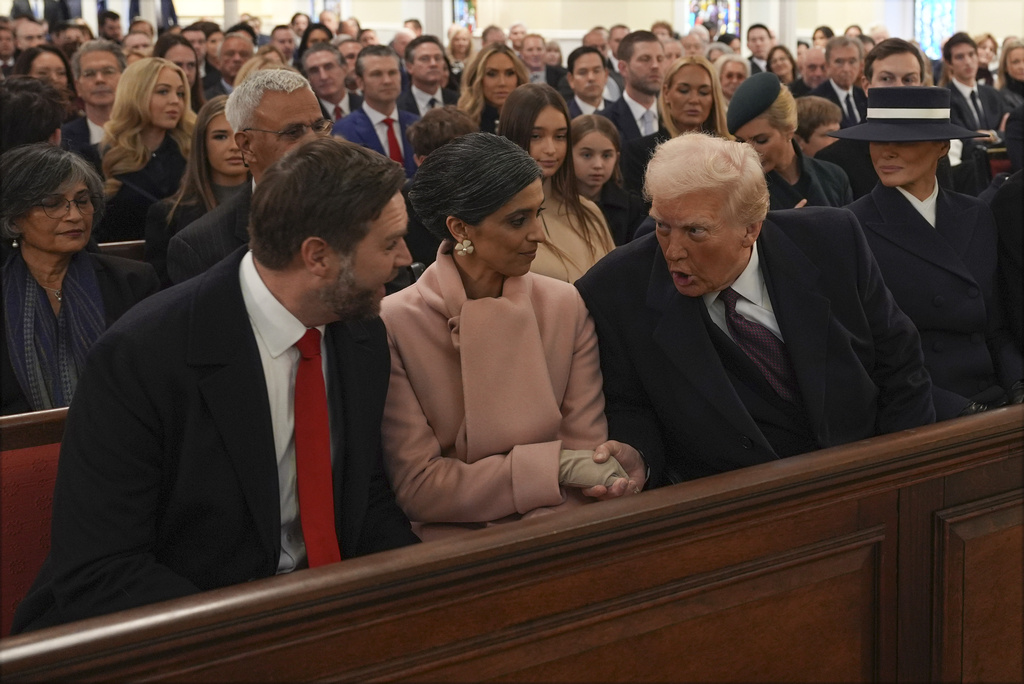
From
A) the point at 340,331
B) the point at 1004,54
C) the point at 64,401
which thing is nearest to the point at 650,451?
the point at 340,331

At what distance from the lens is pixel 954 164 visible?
230 inches

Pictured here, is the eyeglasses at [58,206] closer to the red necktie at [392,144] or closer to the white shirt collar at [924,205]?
the white shirt collar at [924,205]

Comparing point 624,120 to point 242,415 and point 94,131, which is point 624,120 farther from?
point 242,415

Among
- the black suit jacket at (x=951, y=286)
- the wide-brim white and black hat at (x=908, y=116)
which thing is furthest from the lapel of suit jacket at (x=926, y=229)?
the wide-brim white and black hat at (x=908, y=116)

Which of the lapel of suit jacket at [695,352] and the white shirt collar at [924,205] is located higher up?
the white shirt collar at [924,205]

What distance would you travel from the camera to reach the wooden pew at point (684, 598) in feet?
4.69

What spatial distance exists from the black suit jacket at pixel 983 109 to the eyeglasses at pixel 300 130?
6095 millimetres

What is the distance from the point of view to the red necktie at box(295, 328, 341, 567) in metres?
1.97

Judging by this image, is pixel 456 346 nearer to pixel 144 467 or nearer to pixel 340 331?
pixel 340 331

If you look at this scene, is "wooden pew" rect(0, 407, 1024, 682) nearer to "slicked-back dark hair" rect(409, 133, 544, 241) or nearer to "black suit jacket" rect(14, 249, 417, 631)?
"black suit jacket" rect(14, 249, 417, 631)

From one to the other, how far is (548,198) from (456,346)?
5.59ft

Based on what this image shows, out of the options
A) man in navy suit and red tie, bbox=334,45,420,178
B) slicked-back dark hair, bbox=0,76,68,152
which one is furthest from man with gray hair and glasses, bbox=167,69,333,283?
man in navy suit and red tie, bbox=334,45,420,178

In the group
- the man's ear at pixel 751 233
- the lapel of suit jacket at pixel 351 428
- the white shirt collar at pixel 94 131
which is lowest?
the lapel of suit jacket at pixel 351 428

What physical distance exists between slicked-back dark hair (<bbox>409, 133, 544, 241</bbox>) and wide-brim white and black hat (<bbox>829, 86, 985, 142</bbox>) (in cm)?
121
